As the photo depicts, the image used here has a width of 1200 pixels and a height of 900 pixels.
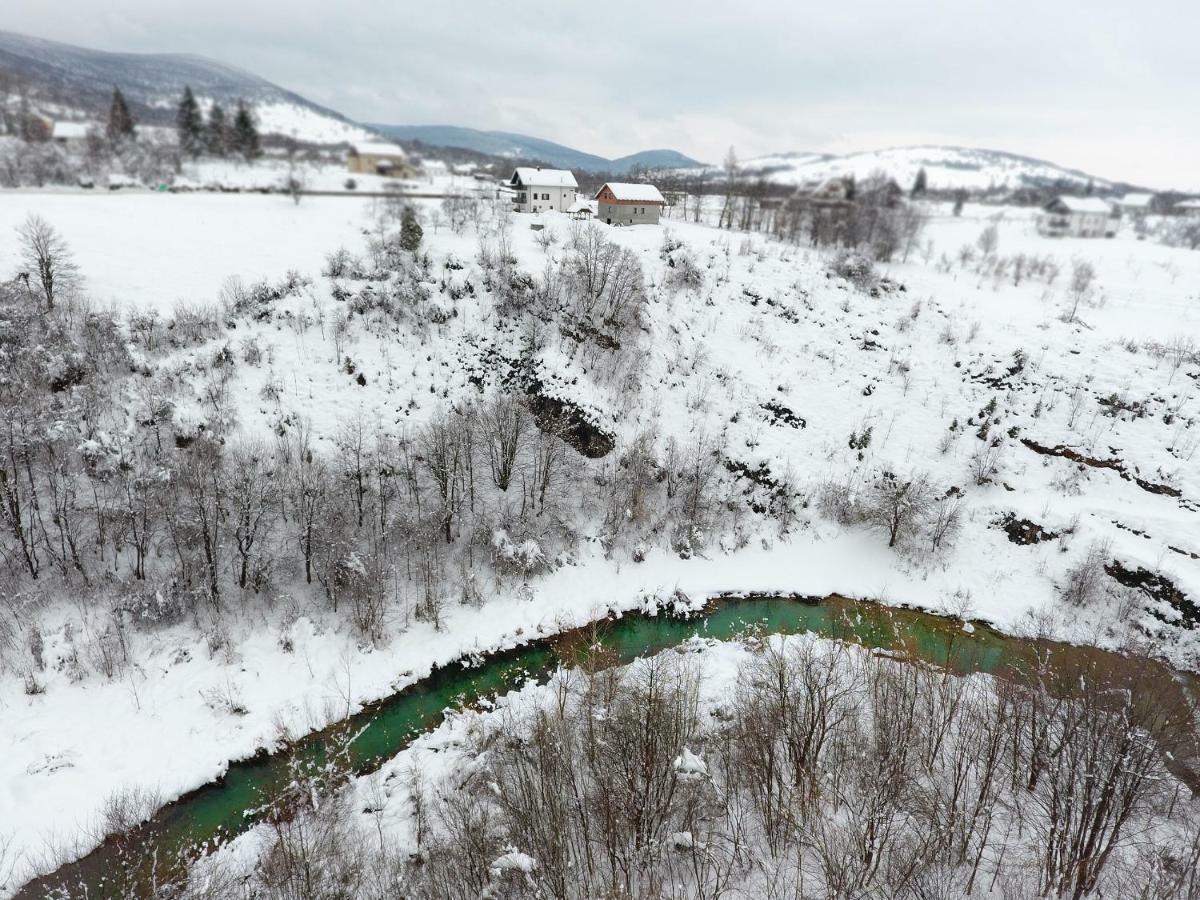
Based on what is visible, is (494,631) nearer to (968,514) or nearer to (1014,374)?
(968,514)

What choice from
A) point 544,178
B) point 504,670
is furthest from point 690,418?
point 544,178

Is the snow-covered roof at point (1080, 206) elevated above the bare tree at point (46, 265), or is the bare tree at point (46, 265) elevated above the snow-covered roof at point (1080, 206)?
the snow-covered roof at point (1080, 206)

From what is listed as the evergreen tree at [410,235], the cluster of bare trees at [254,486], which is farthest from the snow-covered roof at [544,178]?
the cluster of bare trees at [254,486]

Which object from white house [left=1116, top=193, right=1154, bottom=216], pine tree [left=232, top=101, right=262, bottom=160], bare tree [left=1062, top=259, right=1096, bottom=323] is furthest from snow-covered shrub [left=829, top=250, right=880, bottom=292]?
white house [left=1116, top=193, right=1154, bottom=216]

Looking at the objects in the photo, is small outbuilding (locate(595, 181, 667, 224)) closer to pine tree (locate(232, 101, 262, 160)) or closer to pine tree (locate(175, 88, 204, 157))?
pine tree (locate(232, 101, 262, 160))

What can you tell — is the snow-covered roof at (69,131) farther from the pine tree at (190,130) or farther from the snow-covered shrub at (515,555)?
the snow-covered shrub at (515,555)

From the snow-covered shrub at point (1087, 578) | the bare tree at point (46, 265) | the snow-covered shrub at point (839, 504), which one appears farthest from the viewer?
the snow-covered shrub at point (839, 504)
